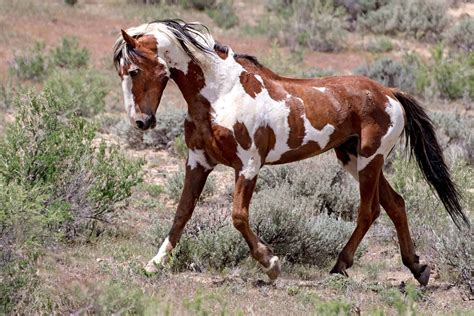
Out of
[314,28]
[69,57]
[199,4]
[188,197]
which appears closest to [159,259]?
[188,197]

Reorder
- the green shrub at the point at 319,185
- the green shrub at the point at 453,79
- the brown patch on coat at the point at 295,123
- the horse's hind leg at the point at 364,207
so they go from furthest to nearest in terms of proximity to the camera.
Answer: the green shrub at the point at 453,79 < the green shrub at the point at 319,185 < the horse's hind leg at the point at 364,207 < the brown patch on coat at the point at 295,123

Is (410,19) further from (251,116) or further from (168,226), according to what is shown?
(251,116)

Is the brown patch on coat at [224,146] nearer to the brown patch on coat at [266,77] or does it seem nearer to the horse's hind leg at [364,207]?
the brown patch on coat at [266,77]

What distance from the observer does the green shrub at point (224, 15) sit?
28.9 meters

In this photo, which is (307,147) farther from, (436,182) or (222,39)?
(222,39)

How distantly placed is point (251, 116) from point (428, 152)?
6.05 feet

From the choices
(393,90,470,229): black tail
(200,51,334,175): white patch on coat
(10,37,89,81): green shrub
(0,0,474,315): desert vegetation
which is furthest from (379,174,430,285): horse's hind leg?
Result: (10,37,89,81): green shrub

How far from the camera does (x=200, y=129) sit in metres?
6.33

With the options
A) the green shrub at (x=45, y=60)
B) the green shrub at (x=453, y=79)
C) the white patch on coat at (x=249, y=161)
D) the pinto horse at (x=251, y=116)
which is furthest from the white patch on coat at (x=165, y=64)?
the green shrub at (x=45, y=60)

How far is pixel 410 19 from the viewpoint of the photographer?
28.4 meters

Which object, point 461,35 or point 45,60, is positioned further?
point 461,35

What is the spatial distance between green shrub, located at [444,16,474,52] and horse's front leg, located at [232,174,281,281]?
20159 mm

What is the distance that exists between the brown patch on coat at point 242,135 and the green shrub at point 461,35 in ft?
66.1

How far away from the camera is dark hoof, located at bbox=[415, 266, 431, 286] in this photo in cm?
700
